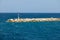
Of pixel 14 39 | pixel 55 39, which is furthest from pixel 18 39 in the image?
pixel 55 39

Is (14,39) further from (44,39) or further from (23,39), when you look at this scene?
(44,39)

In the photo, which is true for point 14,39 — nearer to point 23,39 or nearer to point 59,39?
point 23,39

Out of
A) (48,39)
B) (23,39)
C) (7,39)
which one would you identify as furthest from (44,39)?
(7,39)

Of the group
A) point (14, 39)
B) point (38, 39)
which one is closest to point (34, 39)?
point (38, 39)

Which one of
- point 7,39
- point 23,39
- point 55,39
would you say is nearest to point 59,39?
point 55,39

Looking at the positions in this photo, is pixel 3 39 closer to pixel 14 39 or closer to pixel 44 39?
pixel 14 39

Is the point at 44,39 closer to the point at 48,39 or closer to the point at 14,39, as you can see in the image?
the point at 48,39
